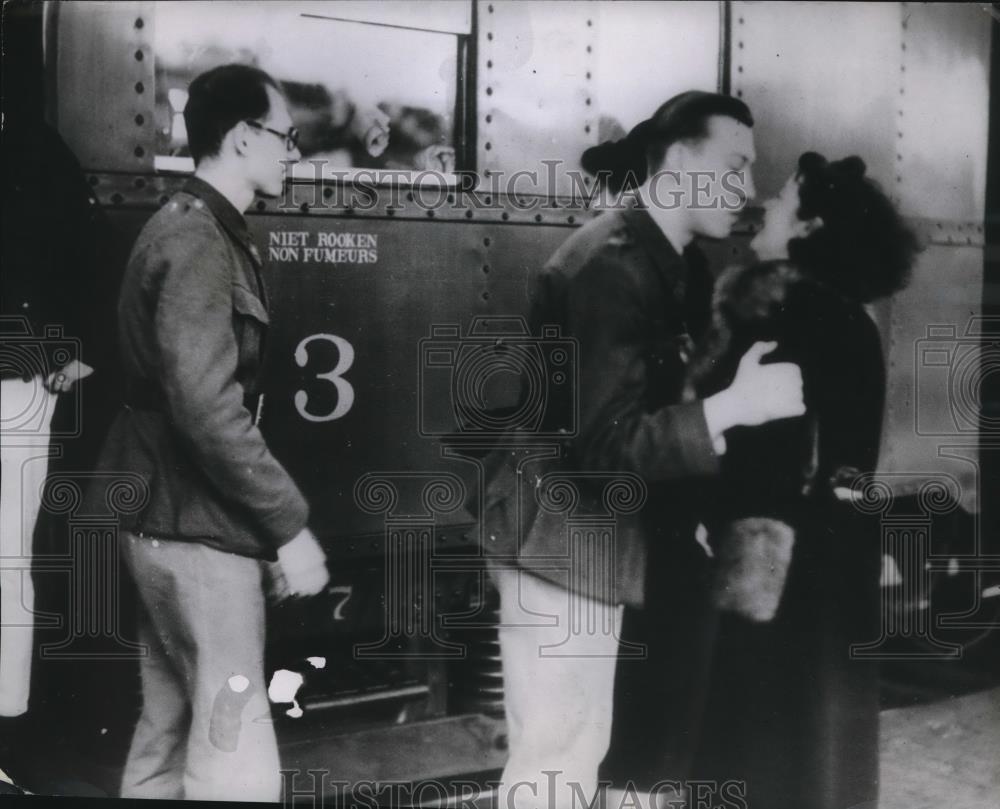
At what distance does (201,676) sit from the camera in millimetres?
2600

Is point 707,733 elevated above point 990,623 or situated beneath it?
situated beneath

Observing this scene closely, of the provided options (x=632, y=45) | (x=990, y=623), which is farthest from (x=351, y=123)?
(x=990, y=623)

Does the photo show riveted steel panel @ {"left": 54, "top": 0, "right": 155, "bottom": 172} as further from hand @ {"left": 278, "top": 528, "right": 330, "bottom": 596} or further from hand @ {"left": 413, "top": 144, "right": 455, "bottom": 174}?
hand @ {"left": 278, "top": 528, "right": 330, "bottom": 596}

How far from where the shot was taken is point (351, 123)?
2.53 m

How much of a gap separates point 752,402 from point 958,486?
22.9 inches

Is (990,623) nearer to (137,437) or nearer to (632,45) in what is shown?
(632,45)

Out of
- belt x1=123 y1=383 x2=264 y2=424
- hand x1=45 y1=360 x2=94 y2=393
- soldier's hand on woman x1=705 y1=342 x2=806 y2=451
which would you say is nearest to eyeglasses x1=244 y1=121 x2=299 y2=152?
belt x1=123 y1=383 x2=264 y2=424

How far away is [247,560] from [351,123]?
1.13 meters

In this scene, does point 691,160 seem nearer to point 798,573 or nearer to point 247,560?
point 798,573

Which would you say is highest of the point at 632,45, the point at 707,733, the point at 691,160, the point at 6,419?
the point at 632,45

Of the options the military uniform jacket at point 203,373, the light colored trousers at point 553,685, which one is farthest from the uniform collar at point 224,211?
the light colored trousers at point 553,685

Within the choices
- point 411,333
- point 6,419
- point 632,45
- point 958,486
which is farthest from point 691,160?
point 6,419

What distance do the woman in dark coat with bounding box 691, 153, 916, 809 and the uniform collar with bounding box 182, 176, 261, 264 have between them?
118 cm

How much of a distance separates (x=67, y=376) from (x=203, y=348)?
0.38 metres
